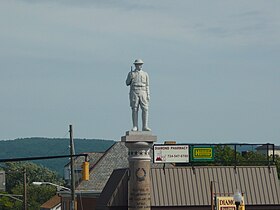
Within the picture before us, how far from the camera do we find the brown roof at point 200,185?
4828 cm

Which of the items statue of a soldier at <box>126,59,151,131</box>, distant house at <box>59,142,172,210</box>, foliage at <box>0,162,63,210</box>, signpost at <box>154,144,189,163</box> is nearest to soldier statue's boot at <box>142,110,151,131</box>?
statue of a soldier at <box>126,59,151,131</box>

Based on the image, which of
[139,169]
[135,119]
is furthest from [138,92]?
[139,169]

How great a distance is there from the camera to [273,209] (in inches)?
1957

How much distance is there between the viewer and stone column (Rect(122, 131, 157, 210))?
4378 cm

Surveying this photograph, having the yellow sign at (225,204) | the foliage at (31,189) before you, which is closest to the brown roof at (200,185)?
the yellow sign at (225,204)

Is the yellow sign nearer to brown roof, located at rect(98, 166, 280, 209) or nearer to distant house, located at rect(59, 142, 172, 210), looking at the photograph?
brown roof, located at rect(98, 166, 280, 209)

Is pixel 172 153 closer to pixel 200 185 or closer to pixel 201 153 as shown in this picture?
pixel 201 153

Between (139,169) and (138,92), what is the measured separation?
12.1 feet

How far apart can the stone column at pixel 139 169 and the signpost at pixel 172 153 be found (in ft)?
17.7

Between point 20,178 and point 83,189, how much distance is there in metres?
89.7

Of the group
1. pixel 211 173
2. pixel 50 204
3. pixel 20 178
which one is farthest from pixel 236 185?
pixel 20 178

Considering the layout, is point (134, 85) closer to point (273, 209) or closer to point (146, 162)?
point (146, 162)

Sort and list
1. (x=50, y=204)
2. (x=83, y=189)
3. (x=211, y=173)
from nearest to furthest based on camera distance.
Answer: (x=211, y=173), (x=83, y=189), (x=50, y=204)

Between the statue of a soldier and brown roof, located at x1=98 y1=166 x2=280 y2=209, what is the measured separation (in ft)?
15.3
